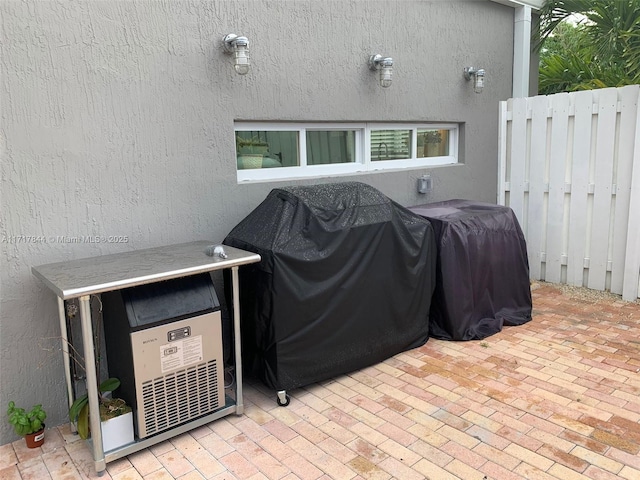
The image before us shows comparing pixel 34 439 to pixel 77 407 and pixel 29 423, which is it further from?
pixel 77 407

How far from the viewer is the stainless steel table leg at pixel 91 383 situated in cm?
255

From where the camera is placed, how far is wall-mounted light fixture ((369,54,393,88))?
4754 mm

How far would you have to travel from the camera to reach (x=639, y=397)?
3.31 m

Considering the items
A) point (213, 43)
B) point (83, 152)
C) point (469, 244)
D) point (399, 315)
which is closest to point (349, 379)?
point (399, 315)

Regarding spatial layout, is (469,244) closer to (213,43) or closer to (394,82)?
(394,82)

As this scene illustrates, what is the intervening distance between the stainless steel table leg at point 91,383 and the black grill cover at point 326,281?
3.46 ft

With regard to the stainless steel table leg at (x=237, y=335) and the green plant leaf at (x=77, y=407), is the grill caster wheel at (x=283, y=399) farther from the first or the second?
the green plant leaf at (x=77, y=407)

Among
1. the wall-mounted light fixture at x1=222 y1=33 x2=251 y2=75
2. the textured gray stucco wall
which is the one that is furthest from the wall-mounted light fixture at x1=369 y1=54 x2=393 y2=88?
the wall-mounted light fixture at x1=222 y1=33 x2=251 y2=75

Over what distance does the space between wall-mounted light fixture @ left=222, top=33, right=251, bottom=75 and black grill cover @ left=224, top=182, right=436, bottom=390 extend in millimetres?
938

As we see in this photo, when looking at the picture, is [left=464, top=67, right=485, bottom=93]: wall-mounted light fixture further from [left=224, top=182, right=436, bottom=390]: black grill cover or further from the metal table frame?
the metal table frame

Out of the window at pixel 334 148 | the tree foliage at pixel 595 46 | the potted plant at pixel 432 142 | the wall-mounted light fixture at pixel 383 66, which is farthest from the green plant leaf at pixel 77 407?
the tree foliage at pixel 595 46

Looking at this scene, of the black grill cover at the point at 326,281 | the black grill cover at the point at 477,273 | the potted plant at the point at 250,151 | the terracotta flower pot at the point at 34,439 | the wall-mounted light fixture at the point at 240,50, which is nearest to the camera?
the terracotta flower pot at the point at 34,439

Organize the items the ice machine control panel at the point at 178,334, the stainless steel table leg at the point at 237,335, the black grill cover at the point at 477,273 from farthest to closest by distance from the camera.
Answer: the black grill cover at the point at 477,273 → the stainless steel table leg at the point at 237,335 → the ice machine control panel at the point at 178,334

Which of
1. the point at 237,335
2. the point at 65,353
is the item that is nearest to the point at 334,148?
the point at 237,335
